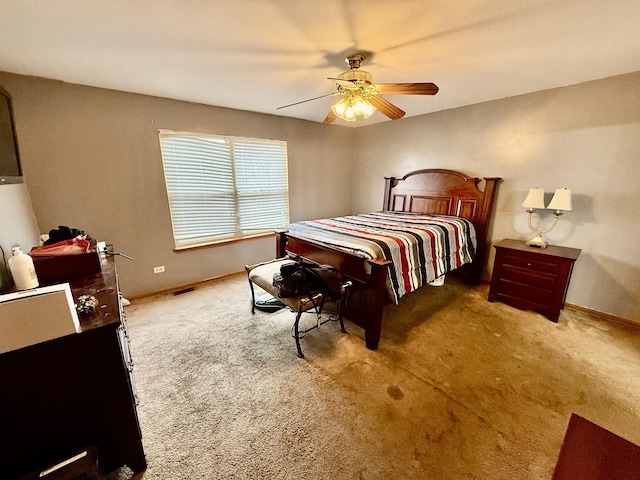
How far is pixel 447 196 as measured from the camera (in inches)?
142

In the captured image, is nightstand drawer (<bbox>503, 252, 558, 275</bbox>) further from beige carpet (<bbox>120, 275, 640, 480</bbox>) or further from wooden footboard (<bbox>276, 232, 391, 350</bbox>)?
wooden footboard (<bbox>276, 232, 391, 350</bbox>)

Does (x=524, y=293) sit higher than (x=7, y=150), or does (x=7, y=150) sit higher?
(x=7, y=150)

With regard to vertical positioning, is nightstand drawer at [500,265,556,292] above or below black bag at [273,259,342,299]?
below

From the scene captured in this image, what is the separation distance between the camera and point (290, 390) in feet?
5.72

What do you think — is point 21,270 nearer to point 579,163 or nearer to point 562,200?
point 562,200

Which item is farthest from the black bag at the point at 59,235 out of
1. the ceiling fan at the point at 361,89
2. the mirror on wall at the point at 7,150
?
the ceiling fan at the point at 361,89

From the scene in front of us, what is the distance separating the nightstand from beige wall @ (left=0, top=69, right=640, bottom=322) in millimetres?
385

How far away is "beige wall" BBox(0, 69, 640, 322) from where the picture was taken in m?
2.37

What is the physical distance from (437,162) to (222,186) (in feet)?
9.95

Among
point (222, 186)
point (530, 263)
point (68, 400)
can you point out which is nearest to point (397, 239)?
point (530, 263)

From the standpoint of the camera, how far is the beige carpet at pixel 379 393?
1.32 meters

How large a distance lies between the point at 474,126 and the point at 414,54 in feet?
6.05

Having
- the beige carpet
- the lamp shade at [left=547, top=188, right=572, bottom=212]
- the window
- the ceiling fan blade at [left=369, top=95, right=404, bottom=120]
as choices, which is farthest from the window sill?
the lamp shade at [left=547, top=188, right=572, bottom=212]

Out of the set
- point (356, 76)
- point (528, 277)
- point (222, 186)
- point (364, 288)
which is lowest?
point (528, 277)
